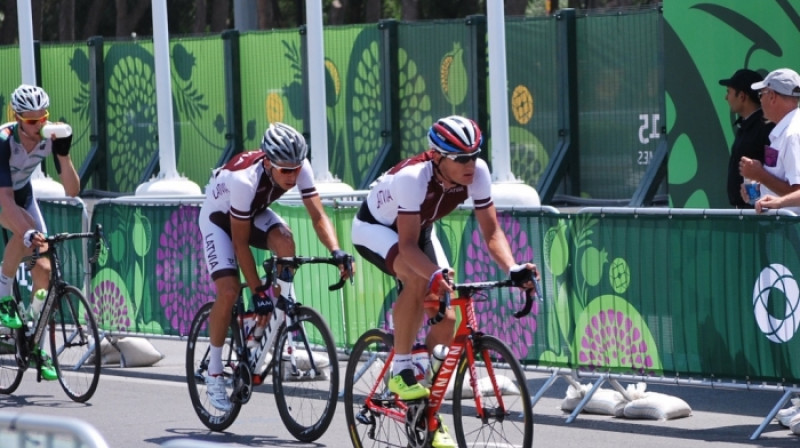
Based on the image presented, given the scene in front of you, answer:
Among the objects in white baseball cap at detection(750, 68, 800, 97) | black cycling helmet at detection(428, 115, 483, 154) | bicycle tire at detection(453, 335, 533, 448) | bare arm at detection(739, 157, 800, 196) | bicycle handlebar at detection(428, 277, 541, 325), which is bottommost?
bicycle tire at detection(453, 335, 533, 448)

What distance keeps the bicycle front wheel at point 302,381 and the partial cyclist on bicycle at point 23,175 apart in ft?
7.60

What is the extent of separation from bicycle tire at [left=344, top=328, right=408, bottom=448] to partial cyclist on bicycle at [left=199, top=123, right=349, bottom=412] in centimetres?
57

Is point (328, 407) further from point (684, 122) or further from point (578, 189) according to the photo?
point (578, 189)

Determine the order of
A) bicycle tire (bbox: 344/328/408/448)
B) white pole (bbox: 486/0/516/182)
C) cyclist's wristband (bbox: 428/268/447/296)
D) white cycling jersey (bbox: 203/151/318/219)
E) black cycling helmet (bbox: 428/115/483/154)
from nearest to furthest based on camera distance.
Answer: cyclist's wristband (bbox: 428/268/447/296) < black cycling helmet (bbox: 428/115/483/154) < bicycle tire (bbox: 344/328/408/448) < white cycling jersey (bbox: 203/151/318/219) < white pole (bbox: 486/0/516/182)

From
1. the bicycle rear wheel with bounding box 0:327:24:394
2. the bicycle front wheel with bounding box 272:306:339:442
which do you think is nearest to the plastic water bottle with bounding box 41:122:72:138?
the bicycle rear wheel with bounding box 0:327:24:394

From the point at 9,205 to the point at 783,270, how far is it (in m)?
5.02

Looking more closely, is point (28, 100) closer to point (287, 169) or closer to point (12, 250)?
point (12, 250)

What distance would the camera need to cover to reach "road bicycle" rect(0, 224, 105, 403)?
1038 centimetres

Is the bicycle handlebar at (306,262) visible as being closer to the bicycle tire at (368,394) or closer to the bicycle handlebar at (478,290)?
the bicycle tire at (368,394)

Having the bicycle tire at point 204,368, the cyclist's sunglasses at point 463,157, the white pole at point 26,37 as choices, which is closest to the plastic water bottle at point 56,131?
the bicycle tire at point 204,368

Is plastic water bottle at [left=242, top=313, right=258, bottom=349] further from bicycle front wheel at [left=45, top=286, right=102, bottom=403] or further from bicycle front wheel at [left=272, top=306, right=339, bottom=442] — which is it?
bicycle front wheel at [left=45, top=286, right=102, bottom=403]

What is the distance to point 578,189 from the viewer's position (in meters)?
22.2

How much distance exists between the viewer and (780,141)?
9281 mm

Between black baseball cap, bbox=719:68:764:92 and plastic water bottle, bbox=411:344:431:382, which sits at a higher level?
black baseball cap, bbox=719:68:764:92
